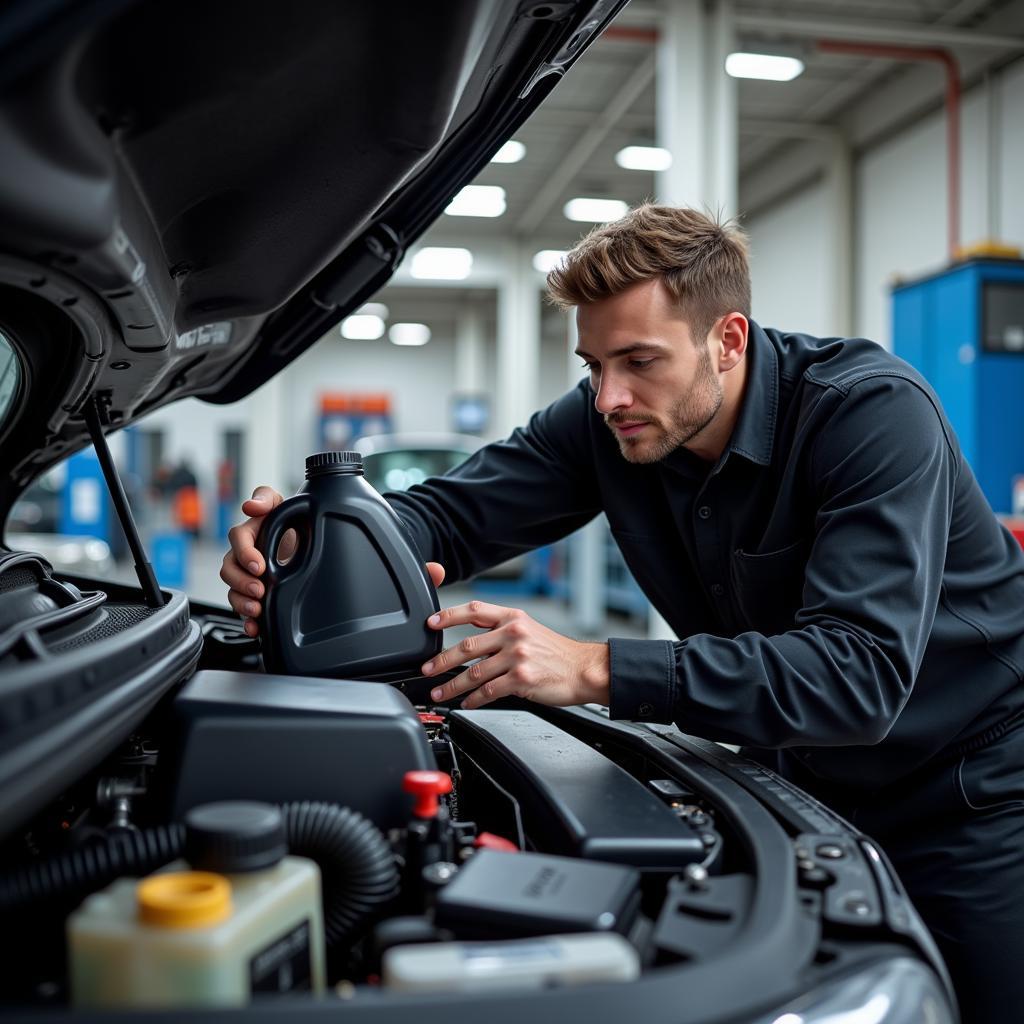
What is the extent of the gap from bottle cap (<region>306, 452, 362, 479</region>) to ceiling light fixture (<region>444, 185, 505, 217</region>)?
28.4 ft

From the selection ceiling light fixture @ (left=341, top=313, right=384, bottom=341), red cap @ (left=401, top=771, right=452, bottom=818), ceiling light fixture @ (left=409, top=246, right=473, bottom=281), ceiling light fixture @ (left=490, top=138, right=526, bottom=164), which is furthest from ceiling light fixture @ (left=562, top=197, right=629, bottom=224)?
red cap @ (left=401, top=771, right=452, bottom=818)

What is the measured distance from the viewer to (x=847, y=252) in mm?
8242

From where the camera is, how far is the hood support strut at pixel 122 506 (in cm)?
120

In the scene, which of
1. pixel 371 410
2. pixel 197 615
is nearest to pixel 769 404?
pixel 197 615

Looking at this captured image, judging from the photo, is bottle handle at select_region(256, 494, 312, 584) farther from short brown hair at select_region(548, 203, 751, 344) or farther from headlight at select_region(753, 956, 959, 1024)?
headlight at select_region(753, 956, 959, 1024)

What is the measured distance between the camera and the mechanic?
110 centimetres

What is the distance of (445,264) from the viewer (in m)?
11.7

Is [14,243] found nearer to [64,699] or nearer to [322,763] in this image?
[64,699]

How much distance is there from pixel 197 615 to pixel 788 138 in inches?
330

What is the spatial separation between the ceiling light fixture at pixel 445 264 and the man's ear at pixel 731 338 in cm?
1047

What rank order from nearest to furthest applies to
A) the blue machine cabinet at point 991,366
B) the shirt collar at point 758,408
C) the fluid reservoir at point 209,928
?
the fluid reservoir at point 209,928 < the shirt collar at point 758,408 < the blue machine cabinet at point 991,366

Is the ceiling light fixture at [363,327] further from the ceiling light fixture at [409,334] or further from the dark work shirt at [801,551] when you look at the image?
the dark work shirt at [801,551]

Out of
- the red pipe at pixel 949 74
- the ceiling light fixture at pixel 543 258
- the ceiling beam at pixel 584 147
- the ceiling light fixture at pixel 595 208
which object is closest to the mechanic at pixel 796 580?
the red pipe at pixel 949 74

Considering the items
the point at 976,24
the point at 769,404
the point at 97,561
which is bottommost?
the point at 97,561
